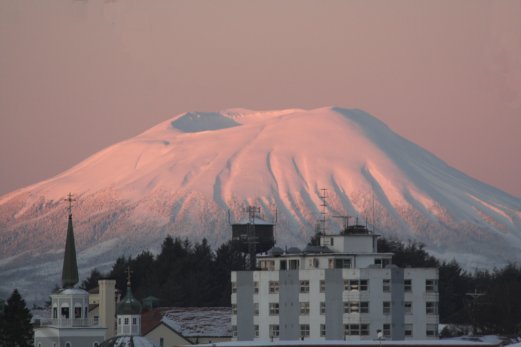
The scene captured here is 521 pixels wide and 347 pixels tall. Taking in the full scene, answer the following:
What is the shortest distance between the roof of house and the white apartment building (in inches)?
598

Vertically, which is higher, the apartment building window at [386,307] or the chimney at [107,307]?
the chimney at [107,307]

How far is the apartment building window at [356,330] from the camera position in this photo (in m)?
142

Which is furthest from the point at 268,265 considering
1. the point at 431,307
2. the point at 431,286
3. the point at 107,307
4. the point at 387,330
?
the point at 107,307

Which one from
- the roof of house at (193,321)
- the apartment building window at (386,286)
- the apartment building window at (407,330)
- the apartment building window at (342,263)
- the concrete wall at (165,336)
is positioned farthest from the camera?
the roof of house at (193,321)

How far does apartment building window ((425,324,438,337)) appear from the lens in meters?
146

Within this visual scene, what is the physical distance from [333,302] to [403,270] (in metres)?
5.93

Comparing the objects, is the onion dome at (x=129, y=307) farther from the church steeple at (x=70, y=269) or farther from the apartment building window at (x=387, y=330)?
the apartment building window at (x=387, y=330)

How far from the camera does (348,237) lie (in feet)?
498

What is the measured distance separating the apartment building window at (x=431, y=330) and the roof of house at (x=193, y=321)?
2389 cm

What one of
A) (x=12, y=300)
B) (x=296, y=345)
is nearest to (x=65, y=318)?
(x=12, y=300)

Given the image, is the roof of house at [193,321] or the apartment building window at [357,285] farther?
the roof of house at [193,321]

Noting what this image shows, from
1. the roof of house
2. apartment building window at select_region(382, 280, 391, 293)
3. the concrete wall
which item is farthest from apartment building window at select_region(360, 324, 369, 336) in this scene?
the concrete wall

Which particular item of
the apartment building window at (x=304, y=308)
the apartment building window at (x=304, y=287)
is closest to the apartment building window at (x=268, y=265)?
the apartment building window at (x=304, y=287)

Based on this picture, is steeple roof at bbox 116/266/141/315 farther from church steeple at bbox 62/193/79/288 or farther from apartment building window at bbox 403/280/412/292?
apartment building window at bbox 403/280/412/292
